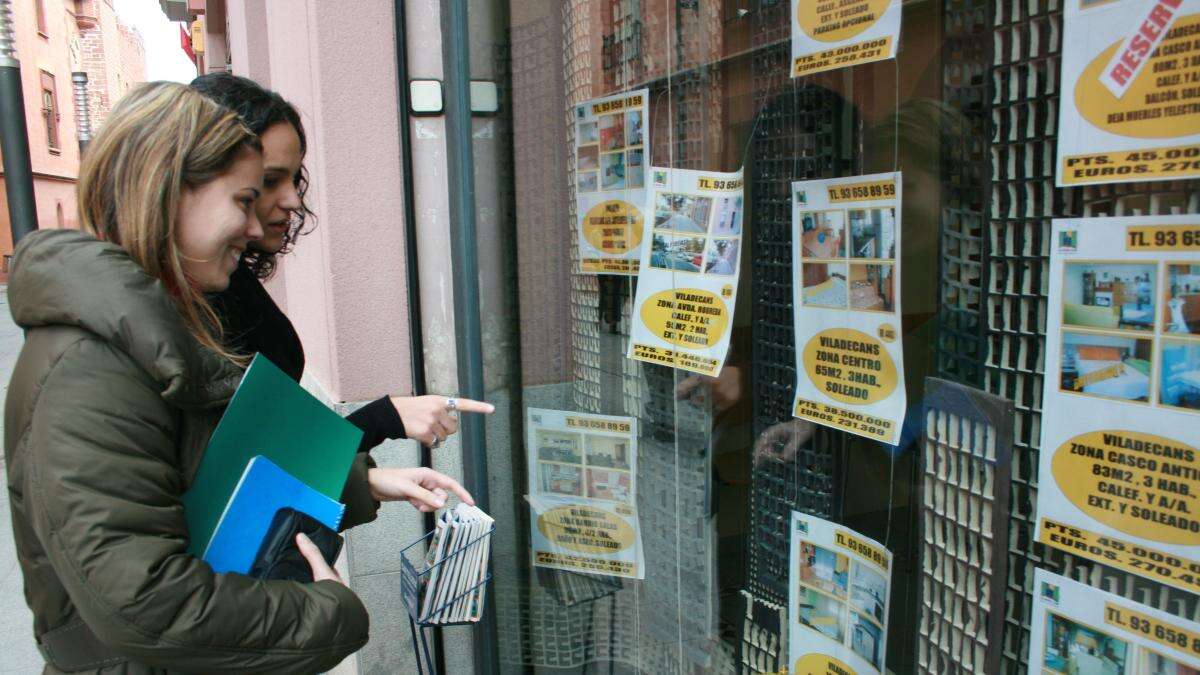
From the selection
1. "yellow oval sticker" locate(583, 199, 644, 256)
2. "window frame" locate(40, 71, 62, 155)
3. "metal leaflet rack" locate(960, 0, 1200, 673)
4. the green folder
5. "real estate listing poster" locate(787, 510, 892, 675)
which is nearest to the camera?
"metal leaflet rack" locate(960, 0, 1200, 673)

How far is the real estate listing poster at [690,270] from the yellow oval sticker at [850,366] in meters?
0.33

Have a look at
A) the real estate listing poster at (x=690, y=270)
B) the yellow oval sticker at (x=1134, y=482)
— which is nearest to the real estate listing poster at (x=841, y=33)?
the real estate listing poster at (x=690, y=270)

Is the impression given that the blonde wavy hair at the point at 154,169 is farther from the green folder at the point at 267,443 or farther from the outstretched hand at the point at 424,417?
the outstretched hand at the point at 424,417

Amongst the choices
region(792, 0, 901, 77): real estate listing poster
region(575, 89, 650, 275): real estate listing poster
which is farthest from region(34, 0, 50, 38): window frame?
region(792, 0, 901, 77): real estate listing poster

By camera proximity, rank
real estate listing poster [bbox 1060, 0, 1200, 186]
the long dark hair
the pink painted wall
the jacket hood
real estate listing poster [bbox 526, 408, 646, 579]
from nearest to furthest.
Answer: real estate listing poster [bbox 1060, 0, 1200, 186]
the jacket hood
the long dark hair
real estate listing poster [bbox 526, 408, 646, 579]
the pink painted wall

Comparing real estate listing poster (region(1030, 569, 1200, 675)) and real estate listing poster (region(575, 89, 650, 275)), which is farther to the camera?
real estate listing poster (region(575, 89, 650, 275))

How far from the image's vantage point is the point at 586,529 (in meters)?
2.85

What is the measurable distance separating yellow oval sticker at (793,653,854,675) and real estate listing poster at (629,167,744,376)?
0.68 metres

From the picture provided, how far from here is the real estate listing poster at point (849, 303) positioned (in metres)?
1.60

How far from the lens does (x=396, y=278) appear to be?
10.8 feet

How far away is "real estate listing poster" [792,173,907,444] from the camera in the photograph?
Answer: 5.24 ft

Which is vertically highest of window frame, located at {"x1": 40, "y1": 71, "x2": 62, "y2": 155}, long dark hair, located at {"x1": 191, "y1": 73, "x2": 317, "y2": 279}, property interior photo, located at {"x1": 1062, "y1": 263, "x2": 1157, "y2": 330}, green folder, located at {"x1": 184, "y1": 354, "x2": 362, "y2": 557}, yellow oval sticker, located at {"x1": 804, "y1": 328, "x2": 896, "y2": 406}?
window frame, located at {"x1": 40, "y1": 71, "x2": 62, "y2": 155}

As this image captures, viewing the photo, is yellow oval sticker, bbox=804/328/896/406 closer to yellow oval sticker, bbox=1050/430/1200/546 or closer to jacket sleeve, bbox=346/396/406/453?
yellow oval sticker, bbox=1050/430/1200/546

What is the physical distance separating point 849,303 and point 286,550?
3.66 feet
